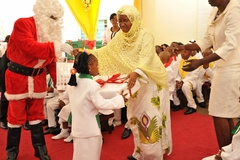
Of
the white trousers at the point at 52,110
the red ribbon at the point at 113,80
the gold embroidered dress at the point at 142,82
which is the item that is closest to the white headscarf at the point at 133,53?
the gold embroidered dress at the point at 142,82

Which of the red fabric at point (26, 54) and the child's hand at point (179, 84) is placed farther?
the child's hand at point (179, 84)

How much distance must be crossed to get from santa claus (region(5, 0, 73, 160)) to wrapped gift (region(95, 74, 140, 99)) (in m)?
0.50

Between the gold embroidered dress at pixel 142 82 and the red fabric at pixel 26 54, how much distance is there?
0.58 m

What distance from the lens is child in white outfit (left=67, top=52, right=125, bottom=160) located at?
2309 mm

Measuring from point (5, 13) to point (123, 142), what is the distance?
678 centimetres

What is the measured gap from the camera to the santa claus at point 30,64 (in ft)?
9.17

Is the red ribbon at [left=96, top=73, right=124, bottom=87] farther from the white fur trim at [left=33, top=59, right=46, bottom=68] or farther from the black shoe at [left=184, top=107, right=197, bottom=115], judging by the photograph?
the black shoe at [left=184, top=107, right=197, bottom=115]

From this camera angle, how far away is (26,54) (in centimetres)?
290

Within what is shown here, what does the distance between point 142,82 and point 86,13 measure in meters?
4.94

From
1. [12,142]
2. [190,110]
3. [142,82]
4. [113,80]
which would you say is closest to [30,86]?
[12,142]

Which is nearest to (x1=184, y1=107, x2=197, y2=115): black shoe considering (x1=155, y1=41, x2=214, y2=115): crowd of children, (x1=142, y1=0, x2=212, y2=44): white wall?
(x1=155, y1=41, x2=214, y2=115): crowd of children

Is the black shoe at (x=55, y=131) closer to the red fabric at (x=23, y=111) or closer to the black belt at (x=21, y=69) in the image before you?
the red fabric at (x=23, y=111)

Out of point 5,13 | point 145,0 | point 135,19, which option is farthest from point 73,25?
point 135,19

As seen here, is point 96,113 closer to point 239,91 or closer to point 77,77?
point 77,77
